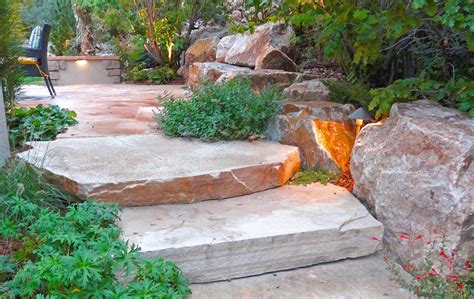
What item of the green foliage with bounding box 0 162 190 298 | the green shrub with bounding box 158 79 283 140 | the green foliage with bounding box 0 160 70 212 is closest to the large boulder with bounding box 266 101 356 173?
the green shrub with bounding box 158 79 283 140

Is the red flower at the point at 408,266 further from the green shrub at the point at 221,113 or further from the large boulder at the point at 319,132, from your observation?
the green shrub at the point at 221,113

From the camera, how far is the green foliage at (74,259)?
5.87 ft

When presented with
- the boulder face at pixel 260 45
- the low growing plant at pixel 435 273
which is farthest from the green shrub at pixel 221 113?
the boulder face at pixel 260 45

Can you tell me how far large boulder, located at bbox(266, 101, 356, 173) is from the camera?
316cm

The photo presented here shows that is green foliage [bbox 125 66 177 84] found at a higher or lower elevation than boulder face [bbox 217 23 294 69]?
lower

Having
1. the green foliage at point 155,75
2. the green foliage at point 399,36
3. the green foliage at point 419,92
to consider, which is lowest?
the green foliage at point 155,75

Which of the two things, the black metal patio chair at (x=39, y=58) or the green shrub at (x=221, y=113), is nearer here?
the green shrub at (x=221, y=113)

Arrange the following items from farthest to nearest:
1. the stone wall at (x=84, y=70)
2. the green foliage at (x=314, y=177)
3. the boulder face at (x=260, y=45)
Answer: the stone wall at (x=84, y=70), the boulder face at (x=260, y=45), the green foliage at (x=314, y=177)

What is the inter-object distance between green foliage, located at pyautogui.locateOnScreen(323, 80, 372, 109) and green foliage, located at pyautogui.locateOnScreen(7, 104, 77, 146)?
7.07ft

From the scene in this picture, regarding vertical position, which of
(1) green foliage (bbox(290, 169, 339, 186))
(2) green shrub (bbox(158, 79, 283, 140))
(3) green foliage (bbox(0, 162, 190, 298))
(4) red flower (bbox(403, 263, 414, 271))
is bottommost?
(4) red flower (bbox(403, 263, 414, 271))

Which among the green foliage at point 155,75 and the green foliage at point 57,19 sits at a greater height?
the green foliage at point 57,19

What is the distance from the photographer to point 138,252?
6.53 feet

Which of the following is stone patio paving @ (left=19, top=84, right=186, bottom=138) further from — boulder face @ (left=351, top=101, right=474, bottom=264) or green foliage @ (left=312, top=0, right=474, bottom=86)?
boulder face @ (left=351, top=101, right=474, bottom=264)

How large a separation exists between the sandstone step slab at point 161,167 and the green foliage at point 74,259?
8.2 inches
